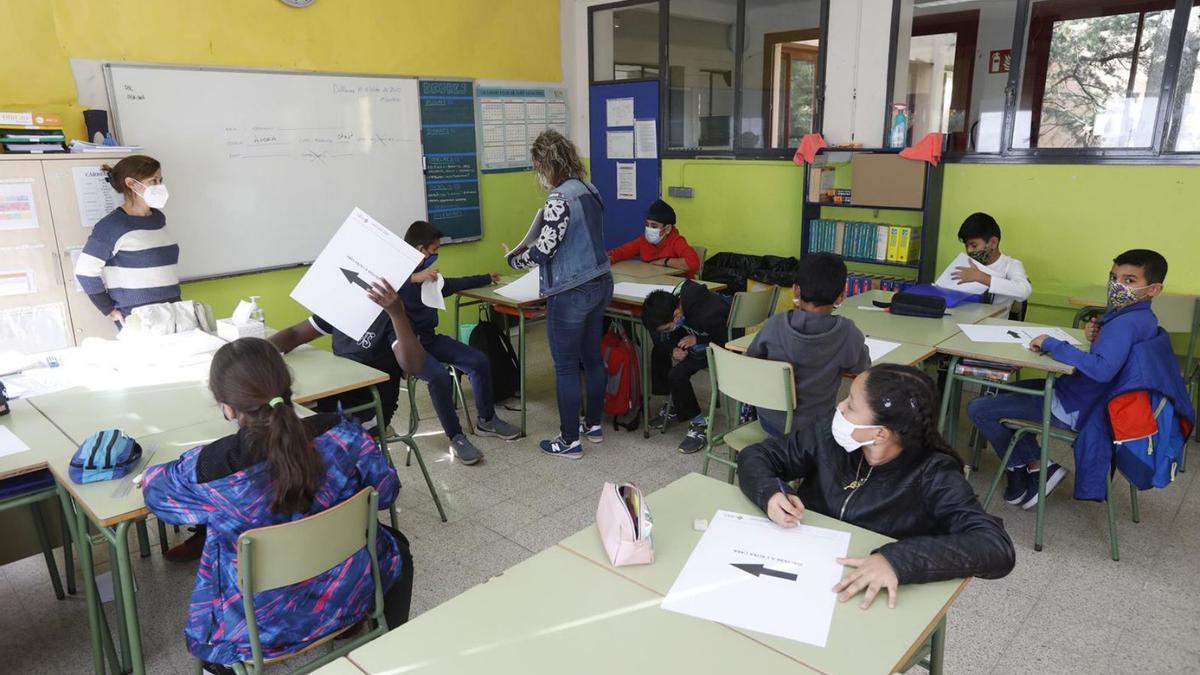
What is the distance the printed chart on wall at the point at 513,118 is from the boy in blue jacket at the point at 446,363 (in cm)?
223

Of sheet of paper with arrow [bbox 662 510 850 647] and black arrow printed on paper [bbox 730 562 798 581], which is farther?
black arrow printed on paper [bbox 730 562 798 581]

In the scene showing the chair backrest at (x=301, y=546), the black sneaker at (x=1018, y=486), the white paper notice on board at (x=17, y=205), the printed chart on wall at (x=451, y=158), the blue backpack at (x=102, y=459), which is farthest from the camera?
the printed chart on wall at (x=451, y=158)

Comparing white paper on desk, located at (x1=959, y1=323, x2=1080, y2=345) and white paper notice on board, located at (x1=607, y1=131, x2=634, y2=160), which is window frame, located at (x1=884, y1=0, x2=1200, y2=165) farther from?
white paper notice on board, located at (x1=607, y1=131, x2=634, y2=160)

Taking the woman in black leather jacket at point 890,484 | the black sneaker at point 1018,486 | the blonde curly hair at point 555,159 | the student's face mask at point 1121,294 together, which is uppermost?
the blonde curly hair at point 555,159

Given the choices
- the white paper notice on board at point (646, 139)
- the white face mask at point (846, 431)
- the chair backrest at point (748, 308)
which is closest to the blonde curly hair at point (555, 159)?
the chair backrest at point (748, 308)

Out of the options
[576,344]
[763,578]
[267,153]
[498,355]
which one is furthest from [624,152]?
[763,578]

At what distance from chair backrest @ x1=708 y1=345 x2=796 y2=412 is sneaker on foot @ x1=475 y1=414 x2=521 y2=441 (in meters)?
1.76

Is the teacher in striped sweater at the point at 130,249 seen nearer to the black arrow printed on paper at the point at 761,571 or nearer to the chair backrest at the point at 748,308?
the chair backrest at the point at 748,308

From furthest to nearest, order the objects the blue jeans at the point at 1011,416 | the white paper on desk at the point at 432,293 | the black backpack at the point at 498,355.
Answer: the black backpack at the point at 498,355 → the white paper on desk at the point at 432,293 → the blue jeans at the point at 1011,416

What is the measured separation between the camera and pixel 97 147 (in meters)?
4.04

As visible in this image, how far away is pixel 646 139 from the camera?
6.53 meters

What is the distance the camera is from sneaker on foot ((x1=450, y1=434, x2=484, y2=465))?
159 inches

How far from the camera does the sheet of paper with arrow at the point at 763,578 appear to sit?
1.39 meters

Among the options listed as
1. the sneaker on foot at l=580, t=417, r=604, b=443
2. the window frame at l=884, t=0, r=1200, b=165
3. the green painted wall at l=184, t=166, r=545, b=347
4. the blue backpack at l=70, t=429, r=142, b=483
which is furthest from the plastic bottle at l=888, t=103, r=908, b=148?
the blue backpack at l=70, t=429, r=142, b=483
